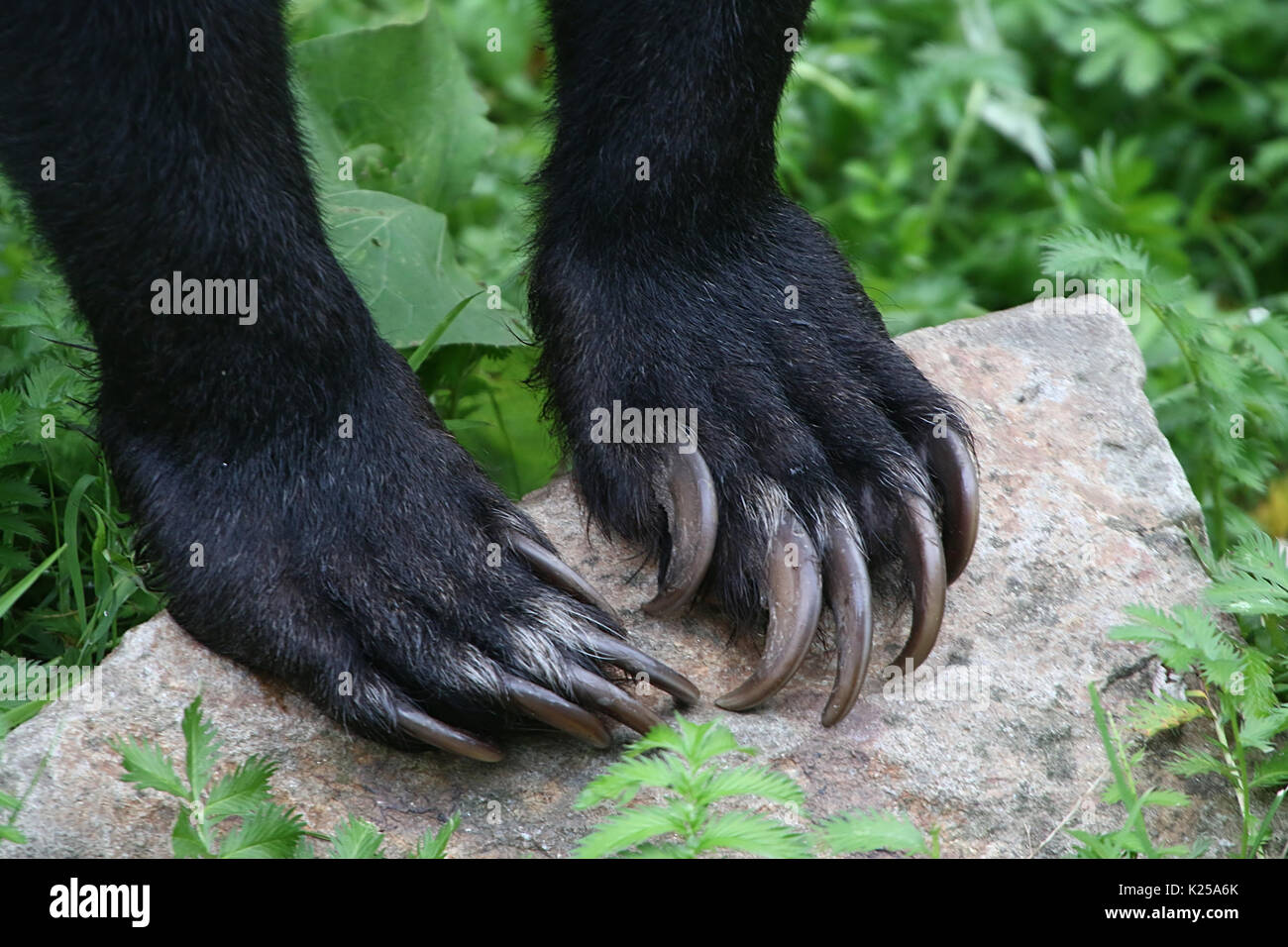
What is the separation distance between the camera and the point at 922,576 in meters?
2.15

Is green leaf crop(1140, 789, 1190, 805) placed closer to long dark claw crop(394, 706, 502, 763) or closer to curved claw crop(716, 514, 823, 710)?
curved claw crop(716, 514, 823, 710)

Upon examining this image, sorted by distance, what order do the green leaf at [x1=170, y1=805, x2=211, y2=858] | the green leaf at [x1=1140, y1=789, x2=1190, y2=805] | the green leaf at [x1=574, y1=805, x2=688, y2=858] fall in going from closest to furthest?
the green leaf at [x1=574, y1=805, x2=688, y2=858]
the green leaf at [x1=170, y1=805, x2=211, y2=858]
the green leaf at [x1=1140, y1=789, x2=1190, y2=805]

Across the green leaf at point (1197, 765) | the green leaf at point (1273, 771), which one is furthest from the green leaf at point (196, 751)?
the green leaf at point (1273, 771)

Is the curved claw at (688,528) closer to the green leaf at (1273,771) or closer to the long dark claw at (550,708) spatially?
the long dark claw at (550,708)

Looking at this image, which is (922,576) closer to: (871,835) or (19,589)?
(871,835)

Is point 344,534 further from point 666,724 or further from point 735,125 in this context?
point 735,125

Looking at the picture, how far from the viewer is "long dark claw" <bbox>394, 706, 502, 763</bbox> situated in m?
1.96

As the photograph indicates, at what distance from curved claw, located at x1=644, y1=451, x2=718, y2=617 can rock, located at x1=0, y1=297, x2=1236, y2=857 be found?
0.25ft

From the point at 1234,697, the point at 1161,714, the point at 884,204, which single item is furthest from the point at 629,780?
the point at 884,204

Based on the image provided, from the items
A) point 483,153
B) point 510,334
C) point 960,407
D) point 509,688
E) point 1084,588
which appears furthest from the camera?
point 483,153

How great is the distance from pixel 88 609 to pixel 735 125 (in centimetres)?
140

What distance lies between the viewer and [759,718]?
83.1 inches

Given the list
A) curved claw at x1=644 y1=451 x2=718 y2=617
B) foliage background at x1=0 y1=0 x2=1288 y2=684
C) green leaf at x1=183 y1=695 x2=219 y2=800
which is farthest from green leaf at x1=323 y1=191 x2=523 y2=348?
green leaf at x1=183 y1=695 x2=219 y2=800

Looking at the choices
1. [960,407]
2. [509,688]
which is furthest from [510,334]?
[509,688]
